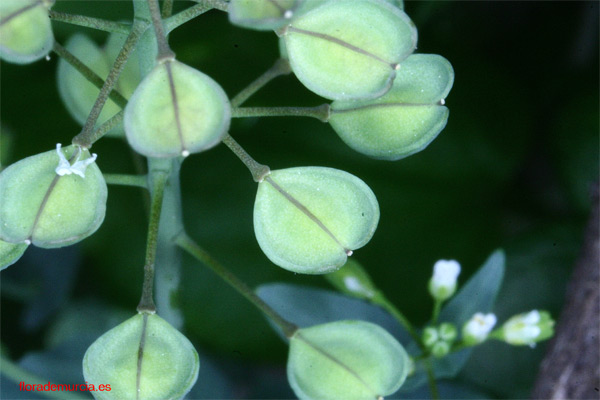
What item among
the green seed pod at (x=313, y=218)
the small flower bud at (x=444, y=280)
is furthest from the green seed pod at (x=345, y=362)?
the small flower bud at (x=444, y=280)

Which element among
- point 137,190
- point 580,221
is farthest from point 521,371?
point 137,190

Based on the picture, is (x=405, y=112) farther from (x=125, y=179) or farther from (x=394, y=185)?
(x=394, y=185)

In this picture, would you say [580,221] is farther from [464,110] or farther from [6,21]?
[6,21]

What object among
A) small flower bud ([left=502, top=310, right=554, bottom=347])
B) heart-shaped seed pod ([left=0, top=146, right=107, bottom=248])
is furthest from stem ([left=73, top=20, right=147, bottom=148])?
small flower bud ([left=502, top=310, right=554, bottom=347])

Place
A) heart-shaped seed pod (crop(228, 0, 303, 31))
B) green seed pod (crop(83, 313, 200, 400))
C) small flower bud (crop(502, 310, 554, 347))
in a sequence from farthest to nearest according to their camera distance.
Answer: small flower bud (crop(502, 310, 554, 347)) < green seed pod (crop(83, 313, 200, 400)) < heart-shaped seed pod (crop(228, 0, 303, 31))

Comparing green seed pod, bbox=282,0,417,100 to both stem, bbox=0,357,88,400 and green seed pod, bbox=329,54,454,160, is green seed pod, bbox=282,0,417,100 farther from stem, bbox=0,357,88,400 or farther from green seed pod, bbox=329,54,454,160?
stem, bbox=0,357,88,400

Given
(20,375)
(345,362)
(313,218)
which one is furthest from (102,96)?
(20,375)

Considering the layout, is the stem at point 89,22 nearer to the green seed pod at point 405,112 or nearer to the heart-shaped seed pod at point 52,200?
the heart-shaped seed pod at point 52,200
